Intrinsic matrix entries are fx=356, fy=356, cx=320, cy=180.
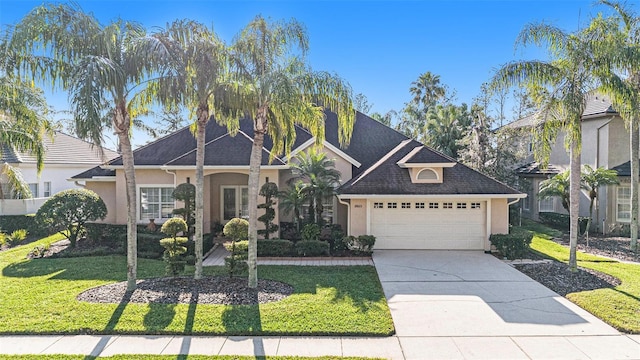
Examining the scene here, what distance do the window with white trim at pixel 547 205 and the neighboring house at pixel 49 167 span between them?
27.8 m

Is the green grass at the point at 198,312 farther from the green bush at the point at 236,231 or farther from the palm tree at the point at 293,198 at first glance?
the palm tree at the point at 293,198

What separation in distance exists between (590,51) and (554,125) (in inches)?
94.5

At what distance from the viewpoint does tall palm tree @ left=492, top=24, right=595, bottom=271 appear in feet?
36.3

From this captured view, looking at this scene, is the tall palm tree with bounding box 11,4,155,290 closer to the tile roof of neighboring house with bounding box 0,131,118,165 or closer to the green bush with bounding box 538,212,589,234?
the tile roof of neighboring house with bounding box 0,131,118,165

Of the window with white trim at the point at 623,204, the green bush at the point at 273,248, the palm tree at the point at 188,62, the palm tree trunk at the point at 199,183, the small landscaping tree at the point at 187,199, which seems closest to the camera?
the palm tree at the point at 188,62

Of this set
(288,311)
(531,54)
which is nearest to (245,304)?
(288,311)

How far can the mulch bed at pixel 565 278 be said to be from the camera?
33.8ft

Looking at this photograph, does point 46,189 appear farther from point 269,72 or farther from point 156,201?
point 269,72

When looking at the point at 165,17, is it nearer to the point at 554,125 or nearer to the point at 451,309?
the point at 451,309

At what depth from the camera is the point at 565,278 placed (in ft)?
36.1

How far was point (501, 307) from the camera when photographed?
8.80 m

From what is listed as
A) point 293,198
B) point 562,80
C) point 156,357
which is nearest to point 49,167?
point 293,198

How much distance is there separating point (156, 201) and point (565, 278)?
1643 cm

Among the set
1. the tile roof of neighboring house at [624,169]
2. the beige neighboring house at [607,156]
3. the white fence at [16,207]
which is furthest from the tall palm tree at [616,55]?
the white fence at [16,207]
